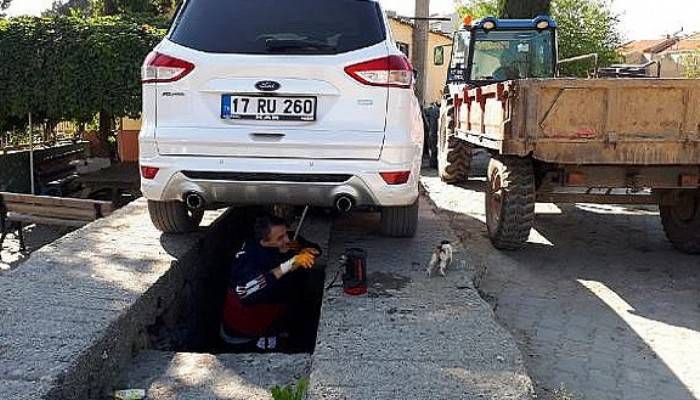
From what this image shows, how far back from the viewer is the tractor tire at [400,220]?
520 cm

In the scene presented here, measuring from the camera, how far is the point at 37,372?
2.72 m

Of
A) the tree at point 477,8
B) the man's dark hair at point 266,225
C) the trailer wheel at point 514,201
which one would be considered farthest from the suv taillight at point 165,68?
Result: the tree at point 477,8

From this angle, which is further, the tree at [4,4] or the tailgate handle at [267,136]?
the tree at [4,4]

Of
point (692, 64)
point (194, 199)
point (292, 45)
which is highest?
point (692, 64)

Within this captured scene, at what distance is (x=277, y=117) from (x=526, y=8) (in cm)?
986

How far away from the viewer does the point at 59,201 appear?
7844mm

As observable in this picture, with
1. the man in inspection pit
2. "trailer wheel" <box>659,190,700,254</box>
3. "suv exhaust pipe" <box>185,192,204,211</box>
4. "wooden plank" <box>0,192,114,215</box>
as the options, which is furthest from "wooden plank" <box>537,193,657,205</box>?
"wooden plank" <box>0,192,114,215</box>

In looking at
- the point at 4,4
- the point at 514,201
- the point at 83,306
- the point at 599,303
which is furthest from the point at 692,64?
the point at 4,4

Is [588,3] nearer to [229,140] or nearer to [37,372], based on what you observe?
[229,140]

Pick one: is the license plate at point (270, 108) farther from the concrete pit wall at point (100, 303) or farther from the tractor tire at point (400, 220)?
the tractor tire at point (400, 220)

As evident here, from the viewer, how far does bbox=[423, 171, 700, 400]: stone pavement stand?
3.88 meters

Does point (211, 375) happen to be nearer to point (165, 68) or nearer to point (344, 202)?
point (344, 202)

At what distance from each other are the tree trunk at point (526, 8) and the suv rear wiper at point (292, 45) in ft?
31.3

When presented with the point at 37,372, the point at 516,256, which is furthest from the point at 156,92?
the point at 516,256
